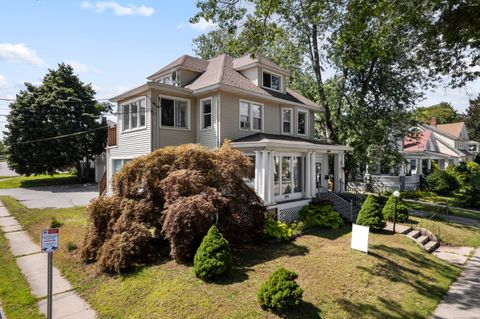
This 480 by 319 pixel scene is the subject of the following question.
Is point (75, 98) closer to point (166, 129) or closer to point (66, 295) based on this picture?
point (166, 129)

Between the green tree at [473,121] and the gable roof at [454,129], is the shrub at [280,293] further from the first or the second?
the green tree at [473,121]

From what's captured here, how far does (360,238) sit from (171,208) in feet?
22.0

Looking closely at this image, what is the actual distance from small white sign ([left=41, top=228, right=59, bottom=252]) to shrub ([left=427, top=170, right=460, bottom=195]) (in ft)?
110

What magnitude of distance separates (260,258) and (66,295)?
5.73 metres

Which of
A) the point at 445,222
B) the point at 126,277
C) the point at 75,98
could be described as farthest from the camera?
the point at 75,98

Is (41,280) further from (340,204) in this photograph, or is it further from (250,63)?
(250,63)

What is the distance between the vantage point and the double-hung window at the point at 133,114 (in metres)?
15.6

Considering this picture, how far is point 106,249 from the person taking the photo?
891 centimetres

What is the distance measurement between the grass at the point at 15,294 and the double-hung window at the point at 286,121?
15.0 metres

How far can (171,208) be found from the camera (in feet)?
29.9

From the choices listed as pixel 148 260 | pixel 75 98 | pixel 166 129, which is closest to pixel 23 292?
pixel 148 260

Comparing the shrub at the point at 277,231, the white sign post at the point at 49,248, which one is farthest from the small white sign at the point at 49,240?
the shrub at the point at 277,231

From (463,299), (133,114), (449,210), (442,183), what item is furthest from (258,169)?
(442,183)

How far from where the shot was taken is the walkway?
7.25 meters
